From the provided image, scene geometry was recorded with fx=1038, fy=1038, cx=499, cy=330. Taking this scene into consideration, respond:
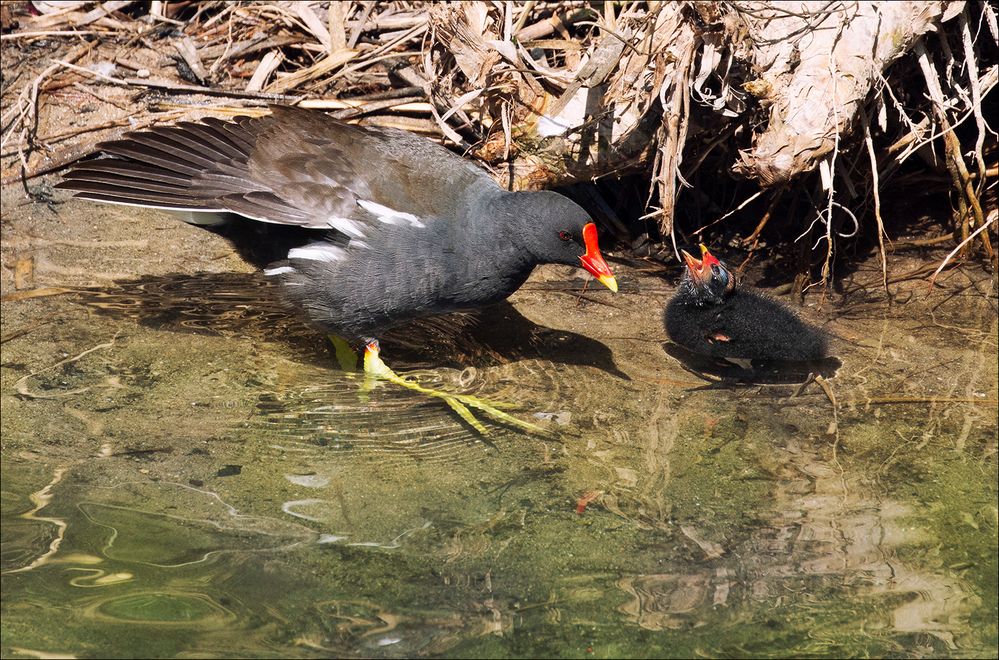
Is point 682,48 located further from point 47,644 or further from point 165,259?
point 47,644

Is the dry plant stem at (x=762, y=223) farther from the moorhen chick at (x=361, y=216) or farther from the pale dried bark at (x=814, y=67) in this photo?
the moorhen chick at (x=361, y=216)

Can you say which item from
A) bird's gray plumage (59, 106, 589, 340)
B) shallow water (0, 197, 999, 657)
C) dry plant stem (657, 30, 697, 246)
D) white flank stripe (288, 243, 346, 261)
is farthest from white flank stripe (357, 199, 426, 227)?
dry plant stem (657, 30, 697, 246)

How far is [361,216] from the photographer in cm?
354

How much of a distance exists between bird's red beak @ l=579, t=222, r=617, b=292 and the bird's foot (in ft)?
1.79

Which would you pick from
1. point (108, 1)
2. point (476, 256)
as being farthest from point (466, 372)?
point (108, 1)

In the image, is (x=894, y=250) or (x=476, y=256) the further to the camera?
(x=894, y=250)

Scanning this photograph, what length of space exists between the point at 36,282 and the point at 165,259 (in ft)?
1.64

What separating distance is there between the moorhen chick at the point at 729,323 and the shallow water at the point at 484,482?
0.15 m

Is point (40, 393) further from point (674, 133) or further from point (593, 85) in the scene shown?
point (674, 133)

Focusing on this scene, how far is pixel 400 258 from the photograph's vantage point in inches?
138

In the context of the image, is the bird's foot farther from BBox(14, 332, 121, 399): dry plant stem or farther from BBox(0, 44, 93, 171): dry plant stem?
BBox(0, 44, 93, 171): dry plant stem

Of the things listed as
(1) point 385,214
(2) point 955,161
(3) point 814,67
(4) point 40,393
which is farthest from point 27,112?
(2) point 955,161

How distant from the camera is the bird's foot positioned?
10.9ft

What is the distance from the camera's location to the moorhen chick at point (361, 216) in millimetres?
3527
